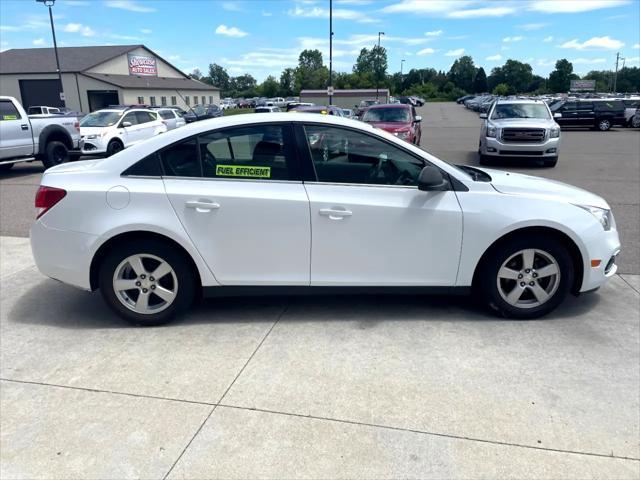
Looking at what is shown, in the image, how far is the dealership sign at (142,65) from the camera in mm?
58094

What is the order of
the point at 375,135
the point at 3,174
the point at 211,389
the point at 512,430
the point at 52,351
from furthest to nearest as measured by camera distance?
the point at 3,174, the point at 375,135, the point at 52,351, the point at 211,389, the point at 512,430

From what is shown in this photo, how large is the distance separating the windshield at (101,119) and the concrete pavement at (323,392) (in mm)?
13065

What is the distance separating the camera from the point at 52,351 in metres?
3.73

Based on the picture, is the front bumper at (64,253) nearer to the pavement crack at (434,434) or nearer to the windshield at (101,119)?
the pavement crack at (434,434)

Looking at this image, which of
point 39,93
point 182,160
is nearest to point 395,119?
point 182,160

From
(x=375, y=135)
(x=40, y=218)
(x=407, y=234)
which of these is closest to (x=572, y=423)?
(x=407, y=234)

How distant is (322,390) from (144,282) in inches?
67.1

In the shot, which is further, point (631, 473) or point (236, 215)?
point (236, 215)

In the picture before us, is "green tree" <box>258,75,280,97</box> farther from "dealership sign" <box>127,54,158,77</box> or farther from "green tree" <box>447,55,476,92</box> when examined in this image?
"dealership sign" <box>127,54,158,77</box>

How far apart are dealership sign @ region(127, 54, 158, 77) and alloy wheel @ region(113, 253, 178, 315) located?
199ft

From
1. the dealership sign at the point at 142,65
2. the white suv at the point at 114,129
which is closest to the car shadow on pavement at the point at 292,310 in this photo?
the white suv at the point at 114,129

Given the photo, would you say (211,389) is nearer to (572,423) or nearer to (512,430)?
(512,430)

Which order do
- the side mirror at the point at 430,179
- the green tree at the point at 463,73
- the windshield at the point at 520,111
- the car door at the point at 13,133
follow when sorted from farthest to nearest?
1. the green tree at the point at 463,73
2. the windshield at the point at 520,111
3. the car door at the point at 13,133
4. the side mirror at the point at 430,179

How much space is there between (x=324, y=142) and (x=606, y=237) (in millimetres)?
2358
